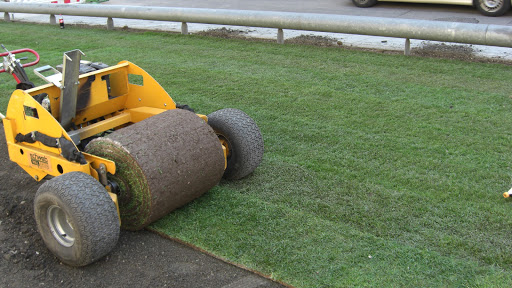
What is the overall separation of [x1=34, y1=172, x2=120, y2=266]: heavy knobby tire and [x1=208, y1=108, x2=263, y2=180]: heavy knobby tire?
138 cm

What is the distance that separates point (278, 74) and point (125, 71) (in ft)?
11.4

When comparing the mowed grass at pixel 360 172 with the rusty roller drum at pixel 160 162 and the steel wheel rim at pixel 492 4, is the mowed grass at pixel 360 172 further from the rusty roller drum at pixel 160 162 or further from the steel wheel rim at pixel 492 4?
the steel wheel rim at pixel 492 4

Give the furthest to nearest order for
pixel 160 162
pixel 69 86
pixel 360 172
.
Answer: pixel 360 172
pixel 69 86
pixel 160 162

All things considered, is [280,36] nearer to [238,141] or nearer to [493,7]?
[493,7]

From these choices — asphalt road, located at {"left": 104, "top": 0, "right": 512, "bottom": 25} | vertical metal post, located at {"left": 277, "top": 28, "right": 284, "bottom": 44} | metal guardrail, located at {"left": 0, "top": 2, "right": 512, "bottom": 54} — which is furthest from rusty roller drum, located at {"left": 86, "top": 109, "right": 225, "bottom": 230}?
asphalt road, located at {"left": 104, "top": 0, "right": 512, "bottom": 25}

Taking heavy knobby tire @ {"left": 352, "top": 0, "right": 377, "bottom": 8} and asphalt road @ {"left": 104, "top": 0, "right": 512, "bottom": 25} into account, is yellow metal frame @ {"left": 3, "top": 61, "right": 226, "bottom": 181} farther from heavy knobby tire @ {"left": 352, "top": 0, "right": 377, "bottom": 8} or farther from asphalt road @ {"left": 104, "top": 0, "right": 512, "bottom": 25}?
heavy knobby tire @ {"left": 352, "top": 0, "right": 377, "bottom": 8}

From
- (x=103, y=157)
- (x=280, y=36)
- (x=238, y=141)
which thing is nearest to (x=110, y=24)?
Result: (x=280, y=36)

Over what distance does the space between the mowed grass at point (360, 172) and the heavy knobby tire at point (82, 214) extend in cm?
64

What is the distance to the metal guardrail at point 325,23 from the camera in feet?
27.3

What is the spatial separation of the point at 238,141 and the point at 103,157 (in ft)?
4.06

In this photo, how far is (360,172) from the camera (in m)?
5.32

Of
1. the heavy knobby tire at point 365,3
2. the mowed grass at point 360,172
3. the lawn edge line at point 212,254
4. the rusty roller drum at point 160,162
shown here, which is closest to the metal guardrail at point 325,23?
the mowed grass at point 360,172

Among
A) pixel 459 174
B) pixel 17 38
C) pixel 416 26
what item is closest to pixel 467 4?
pixel 416 26

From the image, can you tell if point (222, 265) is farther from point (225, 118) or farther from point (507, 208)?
point (507, 208)
